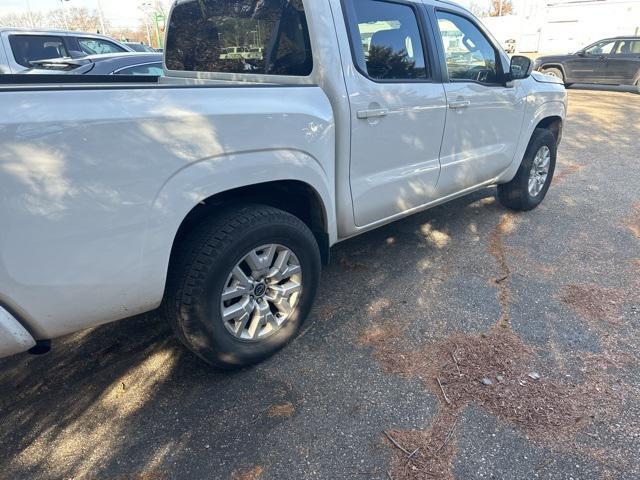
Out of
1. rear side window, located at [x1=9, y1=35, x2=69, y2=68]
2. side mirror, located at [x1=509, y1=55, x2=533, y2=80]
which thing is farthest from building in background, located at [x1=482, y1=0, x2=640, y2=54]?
side mirror, located at [x1=509, y1=55, x2=533, y2=80]

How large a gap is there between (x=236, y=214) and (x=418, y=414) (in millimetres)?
1303

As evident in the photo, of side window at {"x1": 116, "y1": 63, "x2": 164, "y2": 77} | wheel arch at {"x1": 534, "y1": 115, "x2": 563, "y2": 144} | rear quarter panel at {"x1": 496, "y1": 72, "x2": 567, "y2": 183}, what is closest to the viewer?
rear quarter panel at {"x1": 496, "y1": 72, "x2": 567, "y2": 183}

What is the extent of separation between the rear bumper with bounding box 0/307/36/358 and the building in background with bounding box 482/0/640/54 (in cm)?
3156

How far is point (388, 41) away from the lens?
308 cm

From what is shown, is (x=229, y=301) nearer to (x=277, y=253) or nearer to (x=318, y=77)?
(x=277, y=253)

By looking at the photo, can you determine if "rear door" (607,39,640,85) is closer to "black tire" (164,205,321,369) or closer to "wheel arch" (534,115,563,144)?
"wheel arch" (534,115,563,144)

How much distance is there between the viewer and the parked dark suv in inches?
575

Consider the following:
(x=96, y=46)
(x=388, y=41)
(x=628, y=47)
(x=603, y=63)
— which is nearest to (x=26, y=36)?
(x=96, y=46)

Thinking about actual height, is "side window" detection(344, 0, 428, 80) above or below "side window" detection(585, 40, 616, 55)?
above

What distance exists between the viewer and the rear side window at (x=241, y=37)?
2713mm

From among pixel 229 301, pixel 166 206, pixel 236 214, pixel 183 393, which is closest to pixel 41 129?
pixel 166 206

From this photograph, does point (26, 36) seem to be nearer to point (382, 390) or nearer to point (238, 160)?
point (238, 160)

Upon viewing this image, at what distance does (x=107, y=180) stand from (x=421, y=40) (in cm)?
242

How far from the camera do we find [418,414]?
90.7 inches
